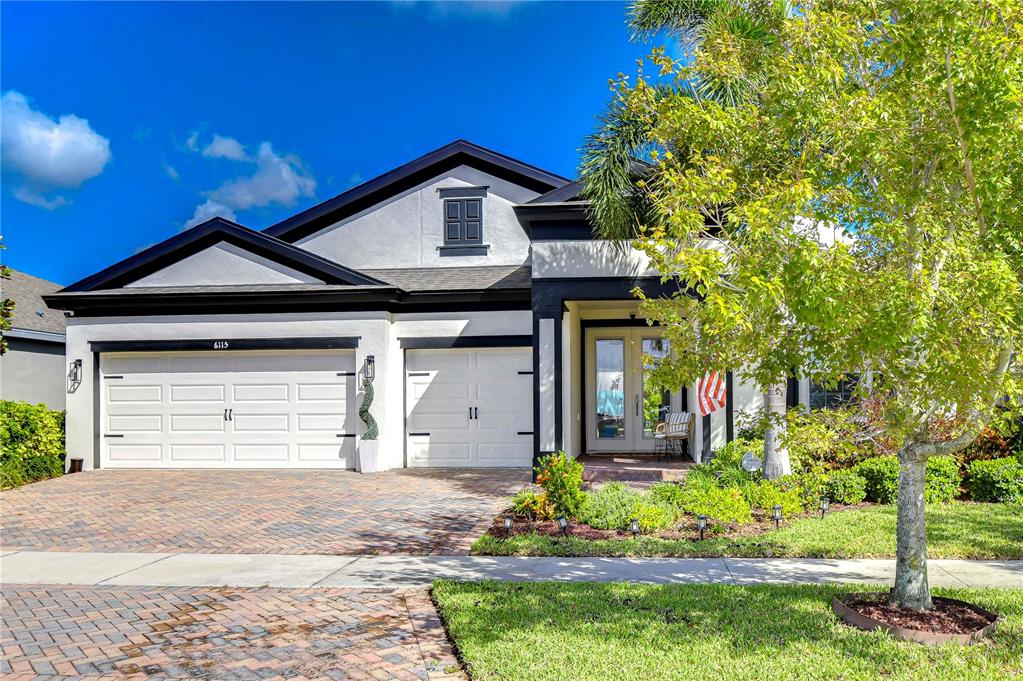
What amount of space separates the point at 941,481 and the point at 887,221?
272 inches

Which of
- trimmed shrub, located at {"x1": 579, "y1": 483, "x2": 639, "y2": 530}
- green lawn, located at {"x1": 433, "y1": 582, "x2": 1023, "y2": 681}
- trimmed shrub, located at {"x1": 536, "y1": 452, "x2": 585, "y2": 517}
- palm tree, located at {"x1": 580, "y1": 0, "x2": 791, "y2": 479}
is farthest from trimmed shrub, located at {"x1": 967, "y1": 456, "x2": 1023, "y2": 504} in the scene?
trimmed shrub, located at {"x1": 536, "y1": 452, "x2": 585, "y2": 517}

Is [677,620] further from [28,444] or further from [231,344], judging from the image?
[28,444]

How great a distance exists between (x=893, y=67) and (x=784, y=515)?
602cm

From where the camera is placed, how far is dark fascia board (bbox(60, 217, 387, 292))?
53.1 ft

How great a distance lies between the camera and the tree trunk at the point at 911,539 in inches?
223

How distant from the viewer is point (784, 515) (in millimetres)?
9891

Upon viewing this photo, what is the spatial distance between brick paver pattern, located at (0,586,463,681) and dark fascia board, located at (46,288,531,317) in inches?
371

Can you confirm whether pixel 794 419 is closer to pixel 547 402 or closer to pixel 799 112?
pixel 799 112

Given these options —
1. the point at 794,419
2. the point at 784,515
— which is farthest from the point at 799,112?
the point at 784,515

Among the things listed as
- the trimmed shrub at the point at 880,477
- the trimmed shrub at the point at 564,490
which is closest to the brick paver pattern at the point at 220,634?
the trimmed shrub at the point at 564,490

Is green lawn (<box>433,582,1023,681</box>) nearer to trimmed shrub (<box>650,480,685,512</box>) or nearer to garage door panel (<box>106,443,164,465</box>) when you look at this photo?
trimmed shrub (<box>650,480,685,512</box>)

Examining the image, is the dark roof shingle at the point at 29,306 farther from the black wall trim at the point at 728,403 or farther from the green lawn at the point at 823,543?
the black wall trim at the point at 728,403

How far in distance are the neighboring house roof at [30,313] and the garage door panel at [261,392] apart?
6.60 metres

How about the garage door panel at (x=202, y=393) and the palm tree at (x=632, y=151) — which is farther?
the garage door panel at (x=202, y=393)
